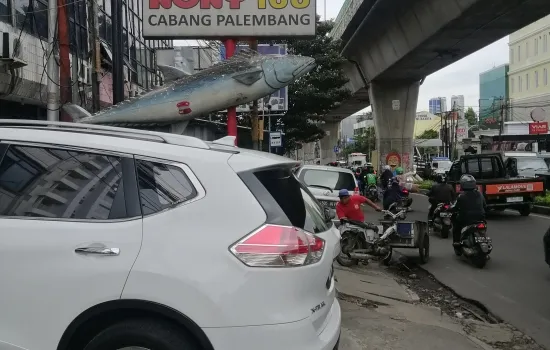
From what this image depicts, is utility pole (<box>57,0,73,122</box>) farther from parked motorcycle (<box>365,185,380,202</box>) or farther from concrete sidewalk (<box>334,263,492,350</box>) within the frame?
parked motorcycle (<box>365,185,380,202</box>)

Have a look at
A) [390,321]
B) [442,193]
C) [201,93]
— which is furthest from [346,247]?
[442,193]

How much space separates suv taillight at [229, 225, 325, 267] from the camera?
2725mm

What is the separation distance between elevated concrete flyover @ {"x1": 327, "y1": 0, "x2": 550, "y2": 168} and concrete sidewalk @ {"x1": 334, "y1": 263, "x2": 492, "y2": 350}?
1056 cm

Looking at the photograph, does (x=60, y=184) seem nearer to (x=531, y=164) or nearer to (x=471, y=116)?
(x=531, y=164)

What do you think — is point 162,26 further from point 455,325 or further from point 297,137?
point 297,137

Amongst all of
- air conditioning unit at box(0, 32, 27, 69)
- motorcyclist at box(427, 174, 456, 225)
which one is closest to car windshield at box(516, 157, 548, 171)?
motorcyclist at box(427, 174, 456, 225)

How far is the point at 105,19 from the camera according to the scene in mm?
18062

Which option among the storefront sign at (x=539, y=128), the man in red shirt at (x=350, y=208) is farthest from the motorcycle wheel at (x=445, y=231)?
the storefront sign at (x=539, y=128)

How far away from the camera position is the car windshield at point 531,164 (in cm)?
2133

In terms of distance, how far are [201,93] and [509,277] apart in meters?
5.30

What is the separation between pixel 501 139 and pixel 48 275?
4018 centimetres

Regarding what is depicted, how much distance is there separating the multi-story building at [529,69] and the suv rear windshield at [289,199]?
62.6m

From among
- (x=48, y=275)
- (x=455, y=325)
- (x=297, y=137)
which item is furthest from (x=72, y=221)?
(x=297, y=137)

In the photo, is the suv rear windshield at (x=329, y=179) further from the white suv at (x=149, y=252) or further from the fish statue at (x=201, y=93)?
the white suv at (x=149, y=252)
